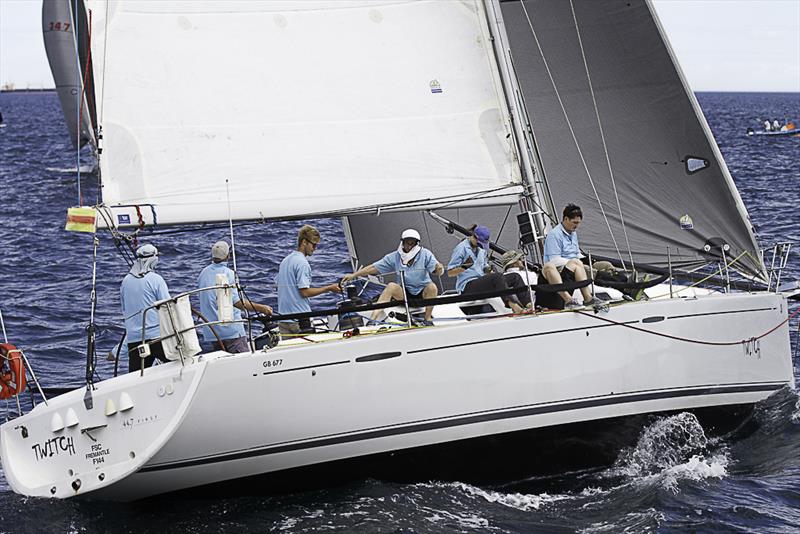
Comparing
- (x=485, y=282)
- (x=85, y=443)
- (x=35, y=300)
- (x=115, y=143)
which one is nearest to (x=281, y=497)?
(x=85, y=443)

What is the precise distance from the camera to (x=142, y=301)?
938cm

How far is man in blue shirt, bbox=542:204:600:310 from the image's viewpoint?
31.1 ft

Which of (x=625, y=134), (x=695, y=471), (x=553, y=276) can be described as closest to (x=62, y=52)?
(x=625, y=134)

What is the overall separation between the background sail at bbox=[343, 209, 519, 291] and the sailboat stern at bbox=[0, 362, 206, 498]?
3881 millimetres

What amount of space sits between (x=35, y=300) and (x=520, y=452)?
33.1ft

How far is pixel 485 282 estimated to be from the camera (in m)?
9.55

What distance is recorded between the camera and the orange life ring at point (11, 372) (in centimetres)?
914

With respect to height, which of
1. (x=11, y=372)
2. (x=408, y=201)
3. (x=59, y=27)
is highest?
(x=59, y=27)

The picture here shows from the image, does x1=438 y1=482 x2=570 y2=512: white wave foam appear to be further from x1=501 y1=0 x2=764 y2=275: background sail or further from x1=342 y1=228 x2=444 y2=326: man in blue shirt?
x1=501 y1=0 x2=764 y2=275: background sail

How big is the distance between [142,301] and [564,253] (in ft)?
11.8

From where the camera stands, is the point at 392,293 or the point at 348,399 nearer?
the point at 348,399

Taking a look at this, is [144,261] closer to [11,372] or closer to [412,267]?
[11,372]

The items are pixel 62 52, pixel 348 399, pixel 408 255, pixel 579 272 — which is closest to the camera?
pixel 348 399

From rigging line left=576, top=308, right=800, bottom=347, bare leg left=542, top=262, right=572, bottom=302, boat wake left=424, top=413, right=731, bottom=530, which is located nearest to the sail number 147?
bare leg left=542, top=262, right=572, bottom=302
